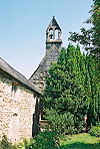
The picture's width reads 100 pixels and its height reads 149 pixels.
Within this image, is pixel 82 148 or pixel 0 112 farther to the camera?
pixel 82 148

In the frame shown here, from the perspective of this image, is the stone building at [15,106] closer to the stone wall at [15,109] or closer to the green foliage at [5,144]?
the stone wall at [15,109]

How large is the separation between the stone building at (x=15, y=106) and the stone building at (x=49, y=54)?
240 inches

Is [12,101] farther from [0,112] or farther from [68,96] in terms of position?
[68,96]

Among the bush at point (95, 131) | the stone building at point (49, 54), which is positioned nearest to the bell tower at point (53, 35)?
the stone building at point (49, 54)

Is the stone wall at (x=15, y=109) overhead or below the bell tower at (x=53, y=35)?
below

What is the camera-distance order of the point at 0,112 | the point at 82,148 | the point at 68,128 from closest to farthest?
the point at 0,112
the point at 82,148
the point at 68,128

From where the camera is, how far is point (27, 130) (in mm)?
20344

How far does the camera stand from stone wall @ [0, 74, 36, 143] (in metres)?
14.2

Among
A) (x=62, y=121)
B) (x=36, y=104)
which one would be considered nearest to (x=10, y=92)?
(x=62, y=121)

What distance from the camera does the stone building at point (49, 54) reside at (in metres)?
28.9

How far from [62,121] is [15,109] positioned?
594 cm

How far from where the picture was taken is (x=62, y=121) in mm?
21125

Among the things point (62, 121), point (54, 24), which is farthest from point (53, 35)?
point (62, 121)

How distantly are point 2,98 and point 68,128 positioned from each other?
9.52 m
